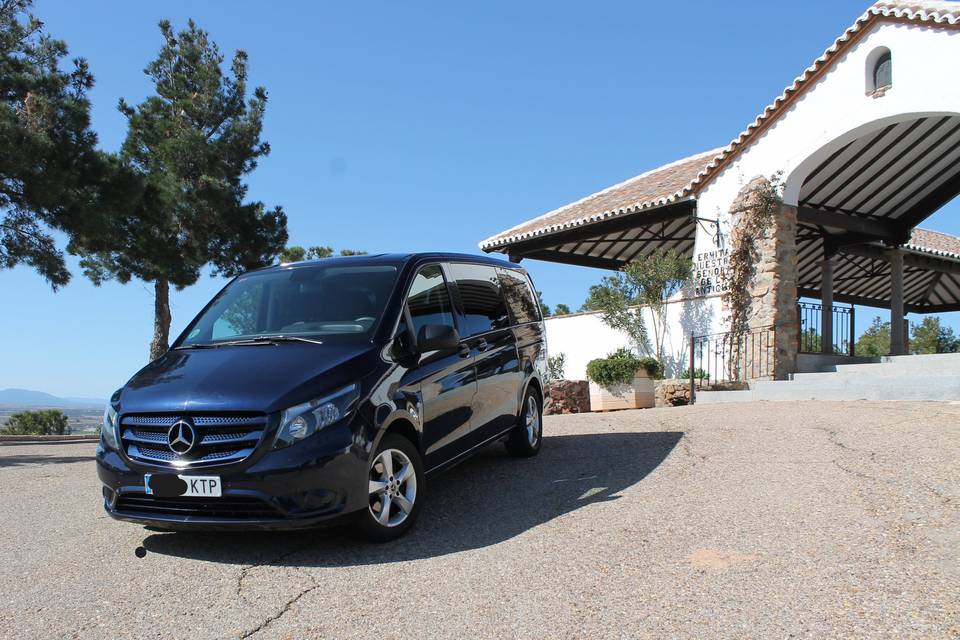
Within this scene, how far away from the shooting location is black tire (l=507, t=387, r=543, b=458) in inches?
277

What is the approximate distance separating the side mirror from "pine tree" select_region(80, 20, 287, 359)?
52.6 feet

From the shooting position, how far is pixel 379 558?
4387mm

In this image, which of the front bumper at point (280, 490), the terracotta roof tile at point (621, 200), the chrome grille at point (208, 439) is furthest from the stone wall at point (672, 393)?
the chrome grille at point (208, 439)

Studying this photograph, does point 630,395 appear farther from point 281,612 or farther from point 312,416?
point 281,612

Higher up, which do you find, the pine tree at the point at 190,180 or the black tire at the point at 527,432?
the pine tree at the point at 190,180

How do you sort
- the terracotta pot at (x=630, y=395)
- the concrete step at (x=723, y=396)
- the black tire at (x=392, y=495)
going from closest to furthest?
the black tire at (x=392, y=495), the concrete step at (x=723, y=396), the terracotta pot at (x=630, y=395)

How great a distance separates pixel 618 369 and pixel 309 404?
11.1m

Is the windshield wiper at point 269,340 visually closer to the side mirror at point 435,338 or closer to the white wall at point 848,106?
the side mirror at point 435,338

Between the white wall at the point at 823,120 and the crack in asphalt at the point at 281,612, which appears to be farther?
the white wall at the point at 823,120

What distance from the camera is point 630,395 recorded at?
1469cm

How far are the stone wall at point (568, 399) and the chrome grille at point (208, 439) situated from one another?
10805mm

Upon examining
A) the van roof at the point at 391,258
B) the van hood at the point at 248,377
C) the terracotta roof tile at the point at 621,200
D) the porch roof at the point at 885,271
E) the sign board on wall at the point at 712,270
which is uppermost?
the terracotta roof tile at the point at 621,200

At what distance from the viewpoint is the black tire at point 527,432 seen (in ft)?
23.1

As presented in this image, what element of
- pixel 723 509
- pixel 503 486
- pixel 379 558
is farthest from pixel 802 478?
pixel 379 558
